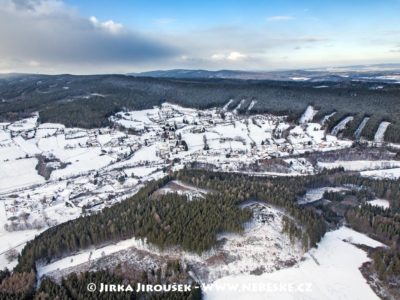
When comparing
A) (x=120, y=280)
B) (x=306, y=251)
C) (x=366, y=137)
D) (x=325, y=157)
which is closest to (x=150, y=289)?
(x=120, y=280)

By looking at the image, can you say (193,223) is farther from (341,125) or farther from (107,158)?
(341,125)

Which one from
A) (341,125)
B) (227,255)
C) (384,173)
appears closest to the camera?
(227,255)

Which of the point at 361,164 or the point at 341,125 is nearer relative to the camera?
the point at 361,164

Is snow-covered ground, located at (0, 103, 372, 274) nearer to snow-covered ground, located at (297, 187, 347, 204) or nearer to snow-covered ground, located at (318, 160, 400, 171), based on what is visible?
snow-covered ground, located at (318, 160, 400, 171)

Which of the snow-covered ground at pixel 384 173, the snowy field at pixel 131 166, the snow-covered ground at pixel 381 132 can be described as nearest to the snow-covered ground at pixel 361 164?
the snowy field at pixel 131 166

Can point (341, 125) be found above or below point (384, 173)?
above

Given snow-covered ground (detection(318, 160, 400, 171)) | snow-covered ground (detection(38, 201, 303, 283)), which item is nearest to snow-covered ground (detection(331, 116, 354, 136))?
snow-covered ground (detection(318, 160, 400, 171))

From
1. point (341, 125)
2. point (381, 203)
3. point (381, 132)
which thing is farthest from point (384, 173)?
point (341, 125)

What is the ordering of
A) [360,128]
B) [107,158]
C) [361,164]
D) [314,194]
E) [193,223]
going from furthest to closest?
[360,128] → [107,158] → [361,164] → [314,194] → [193,223]
